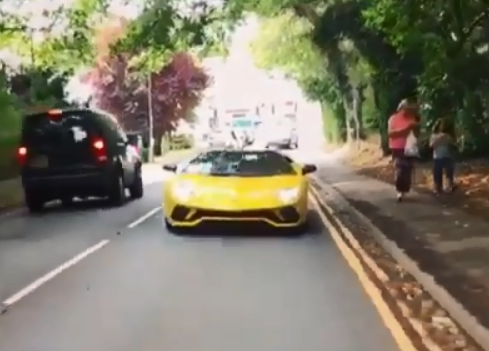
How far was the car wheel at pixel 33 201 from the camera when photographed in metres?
21.4

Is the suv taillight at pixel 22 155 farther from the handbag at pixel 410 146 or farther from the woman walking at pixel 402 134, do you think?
the handbag at pixel 410 146

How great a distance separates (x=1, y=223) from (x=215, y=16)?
1818 centimetres

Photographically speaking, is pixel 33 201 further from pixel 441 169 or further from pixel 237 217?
pixel 441 169

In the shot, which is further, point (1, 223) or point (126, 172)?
point (126, 172)

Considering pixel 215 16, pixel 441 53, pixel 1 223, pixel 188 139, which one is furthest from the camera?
pixel 188 139

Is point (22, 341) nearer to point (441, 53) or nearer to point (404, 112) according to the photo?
point (404, 112)

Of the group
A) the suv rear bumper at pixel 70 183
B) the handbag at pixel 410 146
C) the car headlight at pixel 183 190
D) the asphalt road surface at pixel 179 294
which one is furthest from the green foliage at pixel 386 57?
the asphalt road surface at pixel 179 294

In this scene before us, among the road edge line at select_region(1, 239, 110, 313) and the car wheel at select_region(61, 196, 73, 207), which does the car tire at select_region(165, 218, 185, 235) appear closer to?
the road edge line at select_region(1, 239, 110, 313)

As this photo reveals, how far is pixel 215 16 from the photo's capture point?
118 ft

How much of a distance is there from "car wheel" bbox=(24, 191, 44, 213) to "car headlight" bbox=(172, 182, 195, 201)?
6060 mm

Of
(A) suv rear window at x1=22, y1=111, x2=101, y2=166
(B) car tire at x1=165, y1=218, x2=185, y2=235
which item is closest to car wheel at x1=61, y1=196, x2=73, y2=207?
(A) suv rear window at x1=22, y1=111, x2=101, y2=166

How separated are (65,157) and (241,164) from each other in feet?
18.0

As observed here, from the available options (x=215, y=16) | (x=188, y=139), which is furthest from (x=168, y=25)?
(x=188, y=139)

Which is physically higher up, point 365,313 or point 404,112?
point 404,112
